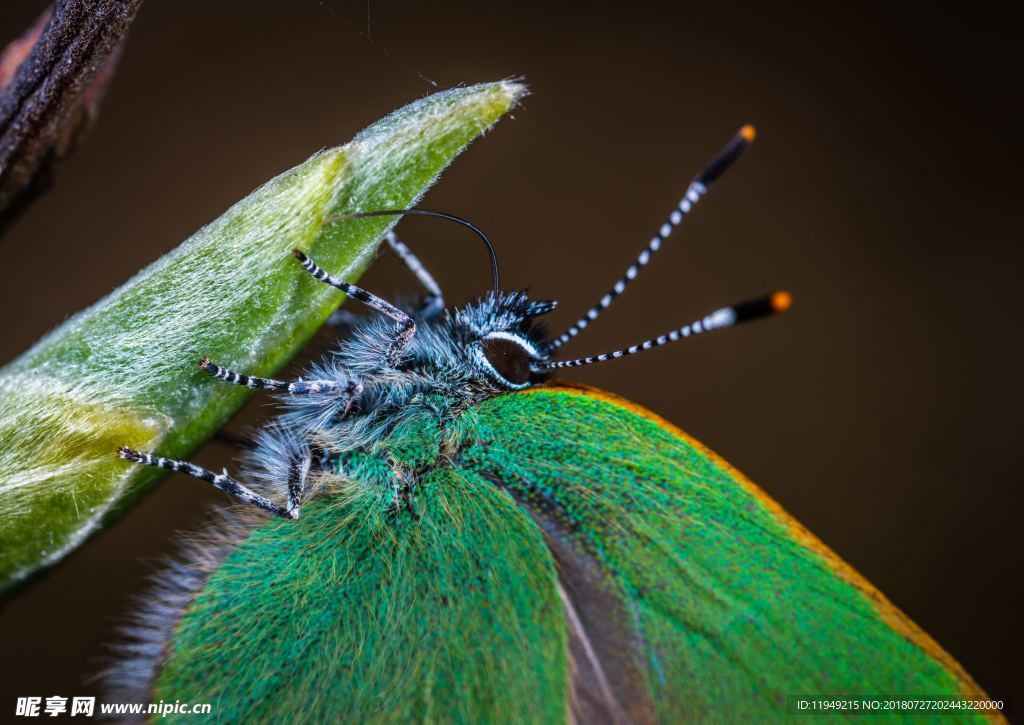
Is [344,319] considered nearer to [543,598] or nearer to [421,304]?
[421,304]

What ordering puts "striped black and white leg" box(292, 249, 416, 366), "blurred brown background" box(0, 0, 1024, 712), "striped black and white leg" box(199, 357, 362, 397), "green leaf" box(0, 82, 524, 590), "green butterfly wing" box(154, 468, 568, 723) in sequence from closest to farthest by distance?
"green leaf" box(0, 82, 524, 590)
"striped black and white leg" box(199, 357, 362, 397)
"green butterfly wing" box(154, 468, 568, 723)
"striped black and white leg" box(292, 249, 416, 366)
"blurred brown background" box(0, 0, 1024, 712)

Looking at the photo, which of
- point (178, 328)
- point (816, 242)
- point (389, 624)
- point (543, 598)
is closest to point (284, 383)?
point (178, 328)

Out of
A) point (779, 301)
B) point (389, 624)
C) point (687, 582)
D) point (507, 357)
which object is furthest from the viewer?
point (507, 357)

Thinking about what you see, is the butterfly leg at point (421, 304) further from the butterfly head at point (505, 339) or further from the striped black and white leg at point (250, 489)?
the striped black and white leg at point (250, 489)

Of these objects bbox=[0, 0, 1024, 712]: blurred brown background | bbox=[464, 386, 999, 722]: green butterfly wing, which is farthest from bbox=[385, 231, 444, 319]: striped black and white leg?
bbox=[0, 0, 1024, 712]: blurred brown background

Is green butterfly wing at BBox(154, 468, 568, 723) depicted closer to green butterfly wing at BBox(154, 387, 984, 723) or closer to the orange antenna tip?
green butterfly wing at BBox(154, 387, 984, 723)

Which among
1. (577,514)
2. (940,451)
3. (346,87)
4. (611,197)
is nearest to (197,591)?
(577,514)

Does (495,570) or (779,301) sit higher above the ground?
(779,301)
